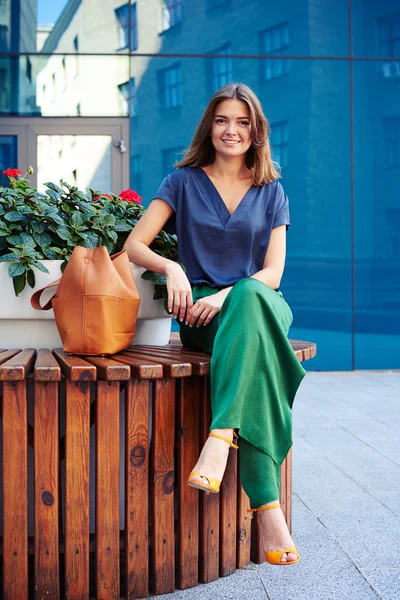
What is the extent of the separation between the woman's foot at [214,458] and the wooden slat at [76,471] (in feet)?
1.01

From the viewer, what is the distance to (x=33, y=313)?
2.35 m

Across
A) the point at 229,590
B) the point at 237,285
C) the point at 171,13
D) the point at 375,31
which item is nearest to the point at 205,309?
the point at 237,285

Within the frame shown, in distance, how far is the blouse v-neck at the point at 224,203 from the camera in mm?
2465

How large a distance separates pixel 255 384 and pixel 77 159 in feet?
20.5

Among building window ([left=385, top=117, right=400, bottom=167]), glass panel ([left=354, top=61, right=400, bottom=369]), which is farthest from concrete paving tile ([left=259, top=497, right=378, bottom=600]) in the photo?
building window ([left=385, top=117, right=400, bottom=167])

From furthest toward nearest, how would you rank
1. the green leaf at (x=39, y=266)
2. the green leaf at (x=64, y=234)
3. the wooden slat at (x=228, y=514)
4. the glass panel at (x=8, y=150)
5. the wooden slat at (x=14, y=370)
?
1. the glass panel at (x=8, y=150)
2. the green leaf at (x=64, y=234)
3. the green leaf at (x=39, y=266)
4. the wooden slat at (x=228, y=514)
5. the wooden slat at (x=14, y=370)

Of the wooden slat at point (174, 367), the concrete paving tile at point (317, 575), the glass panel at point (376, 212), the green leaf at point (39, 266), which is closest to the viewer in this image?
the wooden slat at point (174, 367)

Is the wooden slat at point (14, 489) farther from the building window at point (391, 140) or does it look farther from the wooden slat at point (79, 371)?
the building window at point (391, 140)

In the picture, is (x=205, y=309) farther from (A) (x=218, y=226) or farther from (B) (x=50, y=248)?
(B) (x=50, y=248)

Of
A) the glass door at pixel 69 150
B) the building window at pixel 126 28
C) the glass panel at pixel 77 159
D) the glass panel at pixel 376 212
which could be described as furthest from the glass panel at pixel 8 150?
the glass panel at pixel 376 212

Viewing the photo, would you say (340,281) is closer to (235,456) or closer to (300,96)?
(300,96)

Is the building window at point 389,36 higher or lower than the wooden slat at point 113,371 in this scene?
higher

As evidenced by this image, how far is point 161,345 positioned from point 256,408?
853 mm

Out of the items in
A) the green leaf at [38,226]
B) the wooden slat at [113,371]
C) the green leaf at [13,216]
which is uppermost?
the green leaf at [13,216]
